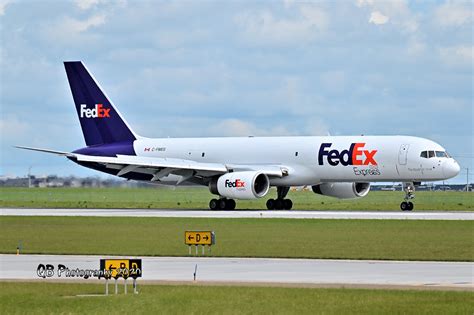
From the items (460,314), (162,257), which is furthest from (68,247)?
(460,314)

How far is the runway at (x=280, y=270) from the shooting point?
26031mm

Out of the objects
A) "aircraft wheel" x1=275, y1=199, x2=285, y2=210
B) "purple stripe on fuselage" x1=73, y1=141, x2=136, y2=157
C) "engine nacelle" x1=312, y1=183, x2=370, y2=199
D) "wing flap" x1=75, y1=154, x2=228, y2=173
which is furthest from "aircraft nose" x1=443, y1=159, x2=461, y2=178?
"purple stripe on fuselage" x1=73, y1=141, x2=136, y2=157

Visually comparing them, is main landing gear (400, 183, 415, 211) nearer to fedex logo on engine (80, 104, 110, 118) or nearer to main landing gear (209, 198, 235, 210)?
main landing gear (209, 198, 235, 210)

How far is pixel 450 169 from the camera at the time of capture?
64.0 metres

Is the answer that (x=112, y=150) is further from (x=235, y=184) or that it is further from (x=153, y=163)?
(x=235, y=184)

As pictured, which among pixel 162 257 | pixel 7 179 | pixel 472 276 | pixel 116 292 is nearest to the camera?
→ pixel 116 292

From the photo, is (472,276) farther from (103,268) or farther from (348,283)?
(103,268)

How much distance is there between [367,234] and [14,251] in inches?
530

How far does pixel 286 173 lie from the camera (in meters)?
68.3

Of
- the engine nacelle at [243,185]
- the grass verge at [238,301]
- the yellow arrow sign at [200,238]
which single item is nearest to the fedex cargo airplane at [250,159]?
the engine nacelle at [243,185]

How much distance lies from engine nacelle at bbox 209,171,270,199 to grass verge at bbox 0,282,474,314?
134 ft

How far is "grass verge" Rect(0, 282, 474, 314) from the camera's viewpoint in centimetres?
2123

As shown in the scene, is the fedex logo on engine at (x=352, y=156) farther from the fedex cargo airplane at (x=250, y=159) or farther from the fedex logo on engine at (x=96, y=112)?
the fedex logo on engine at (x=96, y=112)

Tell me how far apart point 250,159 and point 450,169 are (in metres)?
12.9
